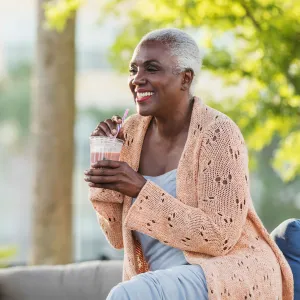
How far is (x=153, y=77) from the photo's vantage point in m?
3.08

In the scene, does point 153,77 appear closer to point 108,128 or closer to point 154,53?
point 154,53

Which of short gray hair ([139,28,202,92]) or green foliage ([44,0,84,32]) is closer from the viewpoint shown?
short gray hair ([139,28,202,92])

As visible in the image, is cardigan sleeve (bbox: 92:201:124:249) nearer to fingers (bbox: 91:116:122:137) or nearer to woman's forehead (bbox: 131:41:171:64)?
fingers (bbox: 91:116:122:137)

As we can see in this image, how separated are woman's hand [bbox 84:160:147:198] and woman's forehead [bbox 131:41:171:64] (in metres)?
0.44

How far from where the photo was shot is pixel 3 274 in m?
4.30

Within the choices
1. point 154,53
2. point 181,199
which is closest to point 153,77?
point 154,53

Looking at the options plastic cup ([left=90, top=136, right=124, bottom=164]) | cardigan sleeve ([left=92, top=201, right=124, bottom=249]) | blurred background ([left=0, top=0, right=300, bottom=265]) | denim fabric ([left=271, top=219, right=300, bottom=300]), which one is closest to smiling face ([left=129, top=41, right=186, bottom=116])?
plastic cup ([left=90, top=136, right=124, bottom=164])

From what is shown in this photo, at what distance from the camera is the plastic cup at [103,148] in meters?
2.92

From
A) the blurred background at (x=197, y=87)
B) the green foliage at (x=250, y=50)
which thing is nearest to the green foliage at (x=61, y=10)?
the blurred background at (x=197, y=87)

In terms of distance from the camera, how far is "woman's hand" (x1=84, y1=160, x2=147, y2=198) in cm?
288

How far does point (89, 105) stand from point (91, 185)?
1568 cm

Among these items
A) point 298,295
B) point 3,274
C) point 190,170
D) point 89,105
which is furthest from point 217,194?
point 89,105

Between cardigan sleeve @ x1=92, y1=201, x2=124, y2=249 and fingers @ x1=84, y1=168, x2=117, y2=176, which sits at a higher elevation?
fingers @ x1=84, y1=168, x2=117, y2=176

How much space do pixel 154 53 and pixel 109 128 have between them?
327mm
